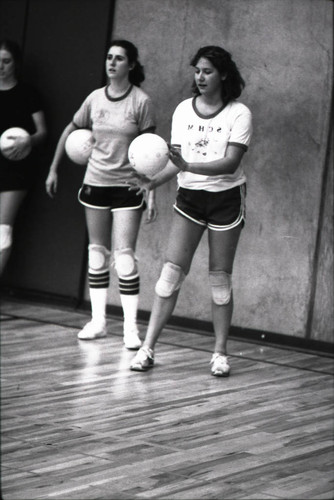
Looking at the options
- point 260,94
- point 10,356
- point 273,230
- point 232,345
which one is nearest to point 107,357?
point 10,356

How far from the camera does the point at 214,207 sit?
4.94 meters

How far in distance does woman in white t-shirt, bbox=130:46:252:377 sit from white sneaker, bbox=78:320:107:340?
63cm

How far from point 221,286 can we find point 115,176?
83 centimetres

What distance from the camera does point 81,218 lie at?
261 inches

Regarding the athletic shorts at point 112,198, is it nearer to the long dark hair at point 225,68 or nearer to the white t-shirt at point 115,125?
the white t-shirt at point 115,125

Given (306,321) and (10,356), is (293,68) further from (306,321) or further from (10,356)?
(10,356)

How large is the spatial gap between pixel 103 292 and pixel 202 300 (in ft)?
2.31

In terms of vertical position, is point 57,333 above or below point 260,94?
below

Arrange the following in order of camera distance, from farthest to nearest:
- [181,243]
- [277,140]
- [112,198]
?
[277,140]
[112,198]
[181,243]

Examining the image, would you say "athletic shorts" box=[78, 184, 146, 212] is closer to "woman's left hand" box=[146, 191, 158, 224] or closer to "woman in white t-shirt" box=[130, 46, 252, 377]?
"woman's left hand" box=[146, 191, 158, 224]

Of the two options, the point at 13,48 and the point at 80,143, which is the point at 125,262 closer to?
the point at 80,143

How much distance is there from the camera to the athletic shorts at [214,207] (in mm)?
4941

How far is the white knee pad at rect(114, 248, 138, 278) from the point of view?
5605 millimetres

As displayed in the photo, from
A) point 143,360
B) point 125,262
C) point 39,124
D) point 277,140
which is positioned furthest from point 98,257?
point 277,140
